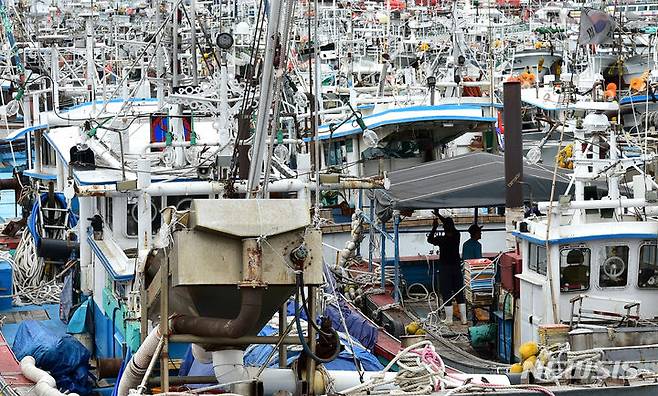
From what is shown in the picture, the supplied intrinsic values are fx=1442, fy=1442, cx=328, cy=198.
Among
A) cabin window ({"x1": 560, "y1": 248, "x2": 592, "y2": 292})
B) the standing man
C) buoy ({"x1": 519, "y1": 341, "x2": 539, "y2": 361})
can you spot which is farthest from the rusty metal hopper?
the standing man

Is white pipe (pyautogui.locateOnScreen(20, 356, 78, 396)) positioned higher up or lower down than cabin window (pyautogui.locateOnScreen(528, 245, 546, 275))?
lower down

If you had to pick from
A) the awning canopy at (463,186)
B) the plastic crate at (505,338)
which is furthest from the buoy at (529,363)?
the awning canopy at (463,186)

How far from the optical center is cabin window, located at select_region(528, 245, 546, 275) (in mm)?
13180

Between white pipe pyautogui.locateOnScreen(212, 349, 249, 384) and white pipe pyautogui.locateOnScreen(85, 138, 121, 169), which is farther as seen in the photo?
white pipe pyautogui.locateOnScreen(85, 138, 121, 169)

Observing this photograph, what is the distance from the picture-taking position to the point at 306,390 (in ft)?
30.0

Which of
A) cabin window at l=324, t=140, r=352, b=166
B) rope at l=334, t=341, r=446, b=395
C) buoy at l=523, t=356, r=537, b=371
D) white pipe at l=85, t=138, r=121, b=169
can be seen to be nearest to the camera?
rope at l=334, t=341, r=446, b=395

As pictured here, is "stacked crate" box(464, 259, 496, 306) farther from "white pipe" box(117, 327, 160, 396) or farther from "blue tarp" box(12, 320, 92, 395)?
"white pipe" box(117, 327, 160, 396)

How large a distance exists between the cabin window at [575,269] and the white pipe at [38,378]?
461cm

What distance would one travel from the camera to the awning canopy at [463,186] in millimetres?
16312

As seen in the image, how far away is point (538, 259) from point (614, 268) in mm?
691

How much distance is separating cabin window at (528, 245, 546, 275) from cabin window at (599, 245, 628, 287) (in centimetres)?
52

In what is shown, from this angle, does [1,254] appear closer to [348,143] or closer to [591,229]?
[348,143]

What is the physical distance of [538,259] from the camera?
1327 centimetres

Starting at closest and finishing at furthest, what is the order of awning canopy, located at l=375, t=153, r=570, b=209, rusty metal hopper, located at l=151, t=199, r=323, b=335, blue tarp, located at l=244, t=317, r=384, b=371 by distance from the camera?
1. rusty metal hopper, located at l=151, t=199, r=323, b=335
2. blue tarp, located at l=244, t=317, r=384, b=371
3. awning canopy, located at l=375, t=153, r=570, b=209
